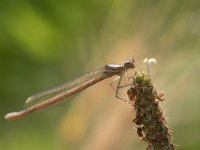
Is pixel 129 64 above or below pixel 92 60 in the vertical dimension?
below

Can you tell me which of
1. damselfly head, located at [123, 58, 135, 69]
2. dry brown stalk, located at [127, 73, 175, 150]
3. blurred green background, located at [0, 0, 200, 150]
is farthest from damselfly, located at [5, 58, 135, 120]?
dry brown stalk, located at [127, 73, 175, 150]

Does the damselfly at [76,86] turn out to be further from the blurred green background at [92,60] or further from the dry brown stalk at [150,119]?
Result: the dry brown stalk at [150,119]

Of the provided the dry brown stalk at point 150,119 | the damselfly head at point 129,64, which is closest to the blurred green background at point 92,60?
the damselfly head at point 129,64

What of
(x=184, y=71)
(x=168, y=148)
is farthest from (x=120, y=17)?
(x=168, y=148)

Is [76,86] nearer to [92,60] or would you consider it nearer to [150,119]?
[92,60]

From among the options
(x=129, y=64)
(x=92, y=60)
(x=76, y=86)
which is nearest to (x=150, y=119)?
(x=129, y=64)

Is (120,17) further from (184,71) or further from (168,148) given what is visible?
(168,148)
